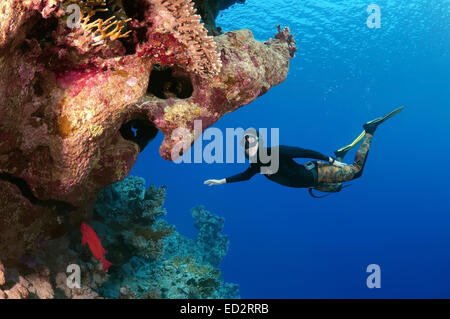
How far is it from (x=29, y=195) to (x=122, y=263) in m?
2.63

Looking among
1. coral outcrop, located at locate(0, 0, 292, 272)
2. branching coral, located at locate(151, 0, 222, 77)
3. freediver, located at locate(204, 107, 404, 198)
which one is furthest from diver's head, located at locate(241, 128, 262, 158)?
branching coral, located at locate(151, 0, 222, 77)

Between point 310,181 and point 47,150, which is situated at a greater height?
point 310,181

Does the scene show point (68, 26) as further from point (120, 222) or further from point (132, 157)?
point (120, 222)

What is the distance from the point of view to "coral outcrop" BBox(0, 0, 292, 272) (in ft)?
8.60

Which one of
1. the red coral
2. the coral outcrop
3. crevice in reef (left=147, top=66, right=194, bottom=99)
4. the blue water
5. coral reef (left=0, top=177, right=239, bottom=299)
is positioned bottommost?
coral reef (left=0, top=177, right=239, bottom=299)

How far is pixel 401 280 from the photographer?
42.0 metres

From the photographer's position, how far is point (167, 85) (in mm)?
4000

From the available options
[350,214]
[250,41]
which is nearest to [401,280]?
[350,214]

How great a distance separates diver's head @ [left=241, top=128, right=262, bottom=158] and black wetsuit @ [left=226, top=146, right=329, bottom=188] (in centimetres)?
27

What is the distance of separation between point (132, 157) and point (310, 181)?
3949mm

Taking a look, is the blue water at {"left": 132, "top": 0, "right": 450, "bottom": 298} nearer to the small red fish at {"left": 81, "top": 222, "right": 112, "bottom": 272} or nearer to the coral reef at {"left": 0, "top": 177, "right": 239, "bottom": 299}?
the coral reef at {"left": 0, "top": 177, "right": 239, "bottom": 299}

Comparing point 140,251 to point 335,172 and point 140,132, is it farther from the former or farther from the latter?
point 335,172

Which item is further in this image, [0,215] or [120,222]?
[120,222]

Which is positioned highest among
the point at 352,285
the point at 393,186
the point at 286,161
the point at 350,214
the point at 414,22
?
the point at 414,22
